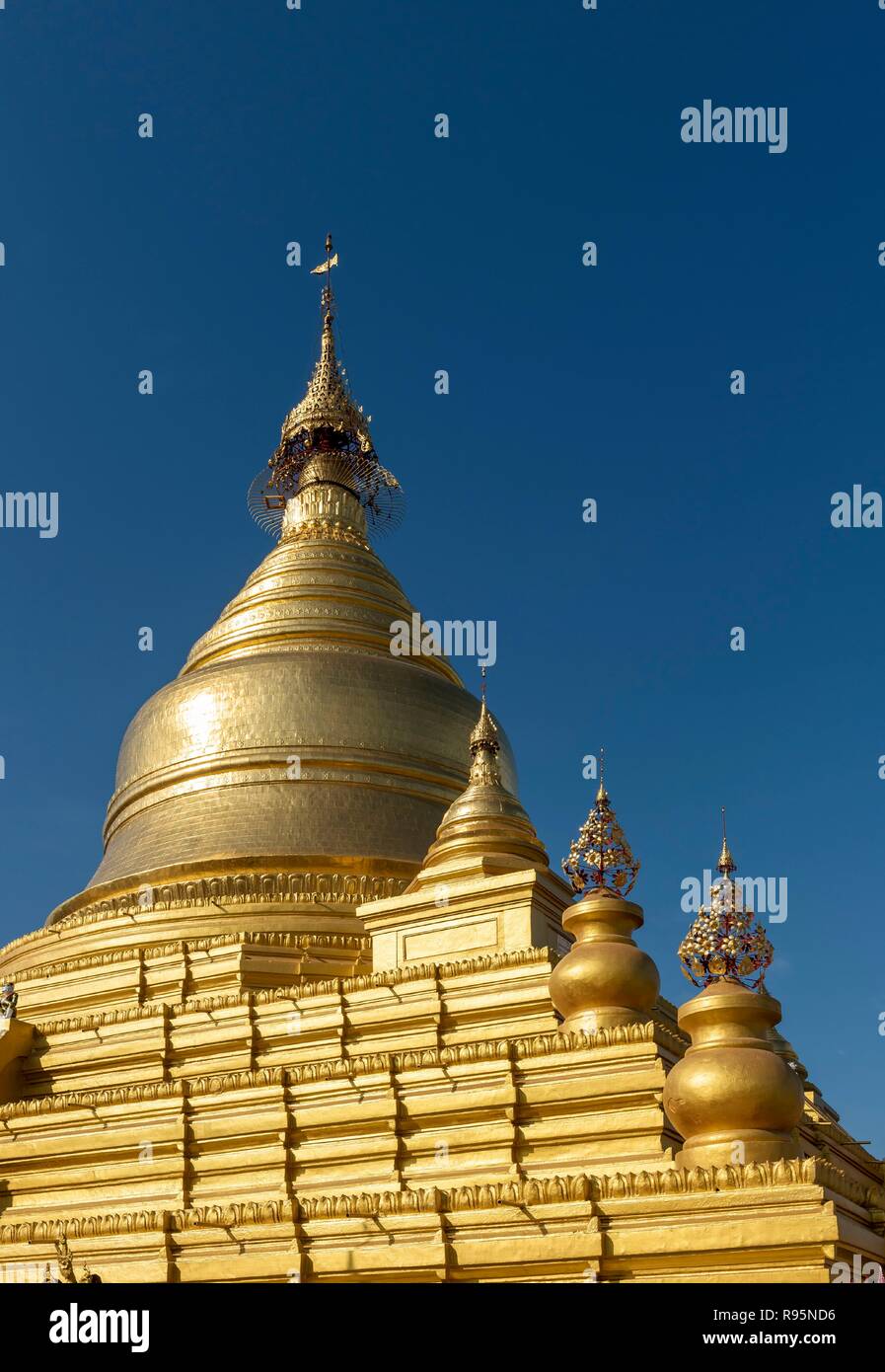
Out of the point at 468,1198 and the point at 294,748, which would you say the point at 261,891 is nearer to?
the point at 294,748

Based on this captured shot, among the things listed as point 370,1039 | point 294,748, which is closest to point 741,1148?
point 370,1039

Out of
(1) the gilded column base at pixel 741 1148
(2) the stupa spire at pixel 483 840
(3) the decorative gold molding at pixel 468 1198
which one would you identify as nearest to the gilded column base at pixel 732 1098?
(1) the gilded column base at pixel 741 1148

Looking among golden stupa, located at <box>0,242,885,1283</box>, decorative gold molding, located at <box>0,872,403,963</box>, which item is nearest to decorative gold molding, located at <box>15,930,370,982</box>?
golden stupa, located at <box>0,242,885,1283</box>

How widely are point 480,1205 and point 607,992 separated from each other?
404 cm

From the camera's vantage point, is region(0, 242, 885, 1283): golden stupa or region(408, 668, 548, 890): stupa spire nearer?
region(0, 242, 885, 1283): golden stupa

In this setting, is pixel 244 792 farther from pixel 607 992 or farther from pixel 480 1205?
pixel 480 1205

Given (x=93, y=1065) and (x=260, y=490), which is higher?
(x=260, y=490)

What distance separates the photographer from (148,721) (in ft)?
119

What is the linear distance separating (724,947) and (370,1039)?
23.3 ft

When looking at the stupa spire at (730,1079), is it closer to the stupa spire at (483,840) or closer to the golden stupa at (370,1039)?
the golden stupa at (370,1039)

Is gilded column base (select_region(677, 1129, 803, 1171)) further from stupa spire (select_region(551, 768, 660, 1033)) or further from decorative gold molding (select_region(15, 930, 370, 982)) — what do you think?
decorative gold molding (select_region(15, 930, 370, 982))

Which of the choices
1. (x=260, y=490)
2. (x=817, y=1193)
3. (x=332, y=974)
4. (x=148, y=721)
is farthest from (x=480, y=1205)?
(x=260, y=490)

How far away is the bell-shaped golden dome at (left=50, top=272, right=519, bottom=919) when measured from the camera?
103 feet

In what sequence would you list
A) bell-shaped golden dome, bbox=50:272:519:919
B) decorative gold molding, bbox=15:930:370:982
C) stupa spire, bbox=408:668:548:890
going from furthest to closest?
bell-shaped golden dome, bbox=50:272:519:919, decorative gold molding, bbox=15:930:370:982, stupa spire, bbox=408:668:548:890
